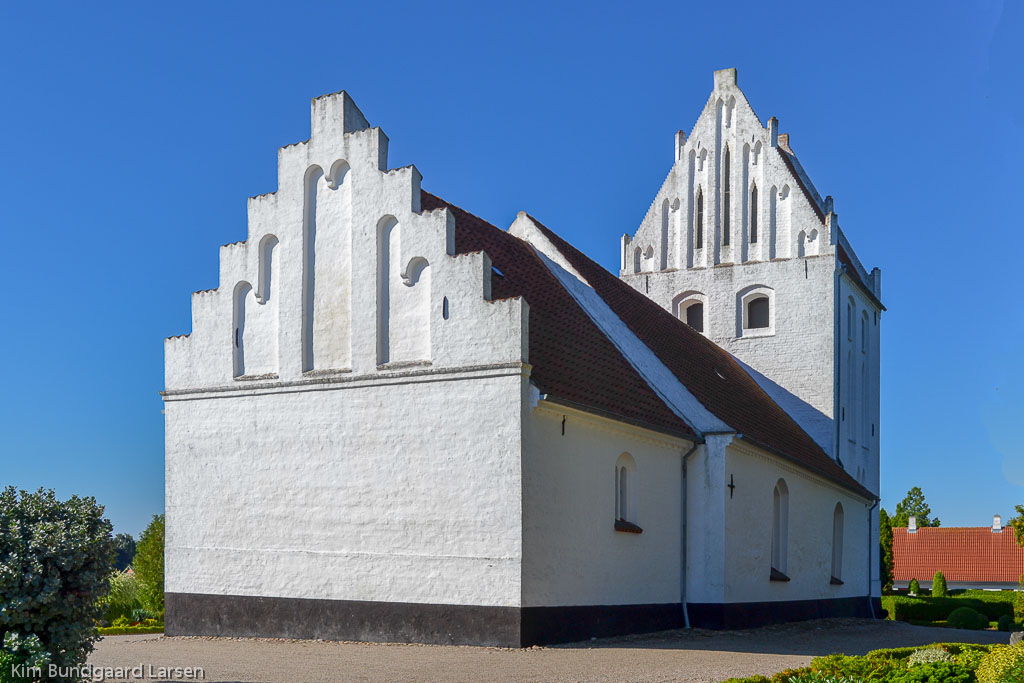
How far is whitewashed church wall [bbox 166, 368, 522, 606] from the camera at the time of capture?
1628 centimetres

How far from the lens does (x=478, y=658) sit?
1458 centimetres

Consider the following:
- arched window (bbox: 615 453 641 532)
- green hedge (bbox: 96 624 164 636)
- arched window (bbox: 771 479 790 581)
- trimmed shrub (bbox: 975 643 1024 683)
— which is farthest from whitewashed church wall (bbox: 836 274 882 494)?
trimmed shrub (bbox: 975 643 1024 683)

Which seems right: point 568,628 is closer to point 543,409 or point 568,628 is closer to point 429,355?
point 543,409

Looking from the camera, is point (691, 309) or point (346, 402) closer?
point (346, 402)

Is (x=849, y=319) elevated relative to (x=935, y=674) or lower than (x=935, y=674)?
elevated

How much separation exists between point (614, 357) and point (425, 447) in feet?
18.2

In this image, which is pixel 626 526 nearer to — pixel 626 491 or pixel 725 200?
pixel 626 491

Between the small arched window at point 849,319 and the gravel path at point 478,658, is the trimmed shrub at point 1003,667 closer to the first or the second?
the gravel path at point 478,658

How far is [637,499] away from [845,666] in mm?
7056

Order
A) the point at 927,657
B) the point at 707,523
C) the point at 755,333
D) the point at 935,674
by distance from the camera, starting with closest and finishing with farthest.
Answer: the point at 935,674 → the point at 927,657 → the point at 707,523 → the point at 755,333

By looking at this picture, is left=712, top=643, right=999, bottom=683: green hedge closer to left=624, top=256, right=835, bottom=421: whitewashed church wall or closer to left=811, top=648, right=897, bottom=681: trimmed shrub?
left=811, top=648, right=897, bottom=681: trimmed shrub

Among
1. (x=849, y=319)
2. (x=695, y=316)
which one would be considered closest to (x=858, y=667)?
(x=695, y=316)

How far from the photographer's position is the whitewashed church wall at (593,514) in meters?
16.3

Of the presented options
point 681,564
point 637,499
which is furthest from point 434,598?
point 681,564
